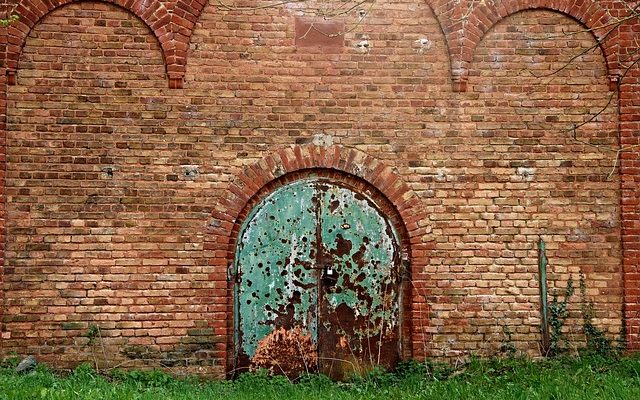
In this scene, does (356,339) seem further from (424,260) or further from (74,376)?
(74,376)

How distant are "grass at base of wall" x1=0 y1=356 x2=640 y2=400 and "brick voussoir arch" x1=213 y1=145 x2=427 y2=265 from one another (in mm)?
1272

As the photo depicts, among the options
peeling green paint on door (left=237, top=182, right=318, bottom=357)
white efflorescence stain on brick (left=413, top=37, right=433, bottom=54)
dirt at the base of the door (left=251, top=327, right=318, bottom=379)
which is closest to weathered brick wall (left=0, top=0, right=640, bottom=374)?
white efflorescence stain on brick (left=413, top=37, right=433, bottom=54)

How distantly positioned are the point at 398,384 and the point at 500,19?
413 centimetres

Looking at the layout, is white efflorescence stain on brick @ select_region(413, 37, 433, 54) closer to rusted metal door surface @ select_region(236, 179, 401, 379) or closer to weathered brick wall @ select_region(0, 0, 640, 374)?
weathered brick wall @ select_region(0, 0, 640, 374)

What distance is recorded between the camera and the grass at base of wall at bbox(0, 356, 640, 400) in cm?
616

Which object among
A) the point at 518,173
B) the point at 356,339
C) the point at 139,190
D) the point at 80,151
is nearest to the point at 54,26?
the point at 80,151

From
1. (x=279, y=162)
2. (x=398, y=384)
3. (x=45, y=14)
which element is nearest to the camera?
(x=398, y=384)

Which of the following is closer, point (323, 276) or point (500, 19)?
point (323, 276)

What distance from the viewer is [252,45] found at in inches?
303

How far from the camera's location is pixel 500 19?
25.7 feet

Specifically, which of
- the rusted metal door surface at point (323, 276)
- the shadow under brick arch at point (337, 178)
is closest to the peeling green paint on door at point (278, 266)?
the rusted metal door surface at point (323, 276)

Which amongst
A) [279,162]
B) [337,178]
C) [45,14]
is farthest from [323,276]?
[45,14]

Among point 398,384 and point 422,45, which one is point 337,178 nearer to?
point 422,45

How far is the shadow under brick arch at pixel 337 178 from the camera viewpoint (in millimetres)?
7520
